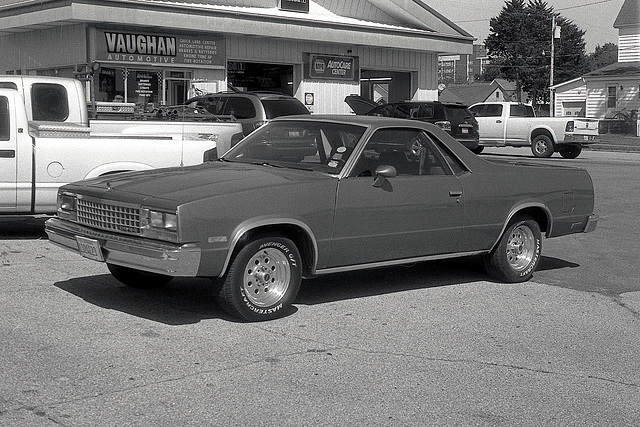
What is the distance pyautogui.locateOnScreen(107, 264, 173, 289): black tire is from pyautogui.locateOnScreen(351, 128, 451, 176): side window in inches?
76.8

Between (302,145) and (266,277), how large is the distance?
1440mm

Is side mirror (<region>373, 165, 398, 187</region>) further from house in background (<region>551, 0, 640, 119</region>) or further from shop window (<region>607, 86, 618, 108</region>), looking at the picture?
shop window (<region>607, 86, 618, 108</region>)

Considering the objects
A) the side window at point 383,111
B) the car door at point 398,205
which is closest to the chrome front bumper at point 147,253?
the car door at point 398,205

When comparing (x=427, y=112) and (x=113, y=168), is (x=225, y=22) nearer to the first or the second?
(x=427, y=112)

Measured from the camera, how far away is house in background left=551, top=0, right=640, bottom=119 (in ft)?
173

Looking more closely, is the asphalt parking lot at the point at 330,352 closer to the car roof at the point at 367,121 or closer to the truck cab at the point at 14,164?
the truck cab at the point at 14,164

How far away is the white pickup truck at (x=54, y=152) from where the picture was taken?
33.6 feet

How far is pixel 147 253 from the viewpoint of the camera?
21.2 feet

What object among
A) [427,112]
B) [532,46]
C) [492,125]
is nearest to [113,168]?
[427,112]

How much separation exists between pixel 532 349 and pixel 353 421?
6.74 ft

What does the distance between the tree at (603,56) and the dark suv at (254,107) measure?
92.3m

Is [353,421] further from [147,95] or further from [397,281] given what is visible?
[147,95]

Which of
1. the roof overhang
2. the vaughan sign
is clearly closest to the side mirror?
the roof overhang

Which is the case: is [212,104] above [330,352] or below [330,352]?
above
